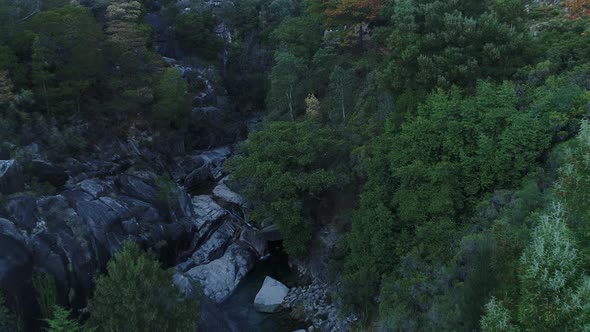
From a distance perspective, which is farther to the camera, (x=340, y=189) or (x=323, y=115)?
(x=323, y=115)

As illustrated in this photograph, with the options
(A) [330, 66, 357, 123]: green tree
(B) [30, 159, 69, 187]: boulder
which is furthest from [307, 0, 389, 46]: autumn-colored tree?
(B) [30, 159, 69, 187]: boulder

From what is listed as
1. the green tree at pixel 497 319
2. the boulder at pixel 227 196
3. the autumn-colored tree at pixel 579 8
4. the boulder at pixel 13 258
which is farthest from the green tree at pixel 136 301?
the autumn-colored tree at pixel 579 8

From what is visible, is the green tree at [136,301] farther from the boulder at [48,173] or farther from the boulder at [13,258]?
the boulder at [48,173]

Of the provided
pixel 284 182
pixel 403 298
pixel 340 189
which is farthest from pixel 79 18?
pixel 403 298

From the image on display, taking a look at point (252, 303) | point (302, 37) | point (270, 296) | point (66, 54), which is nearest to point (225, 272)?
point (252, 303)

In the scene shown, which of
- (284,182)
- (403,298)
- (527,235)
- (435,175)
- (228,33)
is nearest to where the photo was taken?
(527,235)

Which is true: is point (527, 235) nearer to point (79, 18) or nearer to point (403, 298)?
point (403, 298)

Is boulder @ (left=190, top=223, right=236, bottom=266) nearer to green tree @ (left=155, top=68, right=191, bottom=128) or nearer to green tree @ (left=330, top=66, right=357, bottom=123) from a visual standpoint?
green tree @ (left=330, top=66, right=357, bottom=123)

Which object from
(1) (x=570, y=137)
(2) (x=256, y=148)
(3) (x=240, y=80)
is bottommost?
(3) (x=240, y=80)
